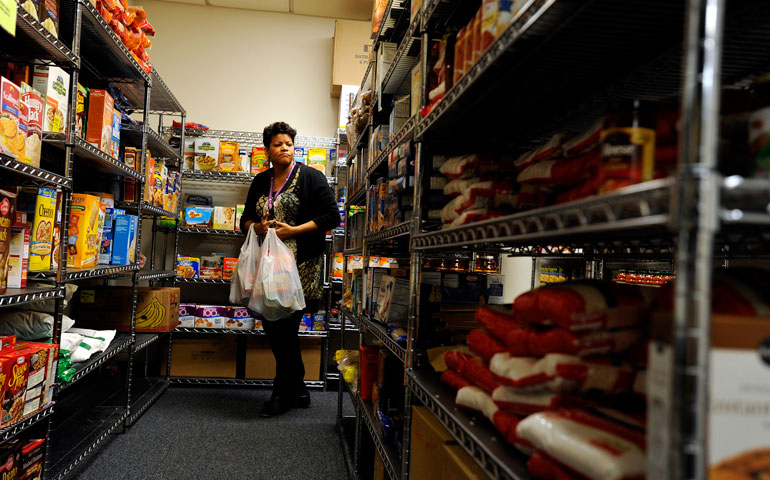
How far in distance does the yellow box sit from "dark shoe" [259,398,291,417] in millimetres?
1374

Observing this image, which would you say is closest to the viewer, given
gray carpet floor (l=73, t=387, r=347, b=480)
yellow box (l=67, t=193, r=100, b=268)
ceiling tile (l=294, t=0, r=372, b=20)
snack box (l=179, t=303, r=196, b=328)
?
yellow box (l=67, t=193, r=100, b=268)

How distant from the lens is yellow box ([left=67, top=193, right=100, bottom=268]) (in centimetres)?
218

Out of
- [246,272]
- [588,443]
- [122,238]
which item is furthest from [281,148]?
[588,443]

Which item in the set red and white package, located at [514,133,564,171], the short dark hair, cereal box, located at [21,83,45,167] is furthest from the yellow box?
red and white package, located at [514,133,564,171]

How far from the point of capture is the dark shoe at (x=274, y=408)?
10.2 ft

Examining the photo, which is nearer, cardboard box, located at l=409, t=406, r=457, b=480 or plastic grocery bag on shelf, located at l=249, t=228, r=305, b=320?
cardboard box, located at l=409, t=406, r=457, b=480

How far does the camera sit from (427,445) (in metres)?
1.21

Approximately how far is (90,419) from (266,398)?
115 cm

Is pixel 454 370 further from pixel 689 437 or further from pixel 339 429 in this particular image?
pixel 339 429

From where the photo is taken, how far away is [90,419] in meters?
2.71

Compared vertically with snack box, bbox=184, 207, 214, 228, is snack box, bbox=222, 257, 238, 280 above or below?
below

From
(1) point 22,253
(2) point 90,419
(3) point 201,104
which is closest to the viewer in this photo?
(1) point 22,253

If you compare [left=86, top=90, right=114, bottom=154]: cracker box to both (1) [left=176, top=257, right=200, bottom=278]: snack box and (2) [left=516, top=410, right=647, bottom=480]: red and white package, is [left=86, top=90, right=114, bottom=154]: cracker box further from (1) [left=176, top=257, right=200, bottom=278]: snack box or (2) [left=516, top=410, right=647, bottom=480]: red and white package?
(2) [left=516, top=410, right=647, bottom=480]: red and white package

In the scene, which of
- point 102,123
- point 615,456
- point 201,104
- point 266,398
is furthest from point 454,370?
point 201,104
